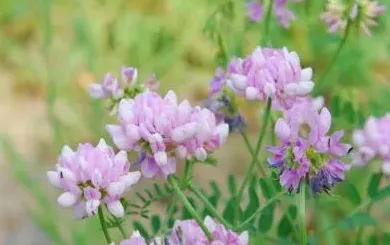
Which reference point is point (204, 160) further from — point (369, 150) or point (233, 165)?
point (233, 165)

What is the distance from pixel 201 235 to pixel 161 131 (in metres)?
0.09

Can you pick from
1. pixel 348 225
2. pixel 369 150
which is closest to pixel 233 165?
pixel 348 225

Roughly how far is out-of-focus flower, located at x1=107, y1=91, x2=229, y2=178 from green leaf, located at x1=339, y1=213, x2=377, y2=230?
0.33 meters

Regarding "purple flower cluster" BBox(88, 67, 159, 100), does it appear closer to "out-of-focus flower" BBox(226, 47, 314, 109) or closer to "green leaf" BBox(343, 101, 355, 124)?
"out-of-focus flower" BBox(226, 47, 314, 109)

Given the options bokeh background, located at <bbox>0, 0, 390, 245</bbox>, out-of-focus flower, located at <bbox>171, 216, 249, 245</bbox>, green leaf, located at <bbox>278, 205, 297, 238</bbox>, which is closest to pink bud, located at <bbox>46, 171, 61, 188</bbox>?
out-of-focus flower, located at <bbox>171, 216, 249, 245</bbox>

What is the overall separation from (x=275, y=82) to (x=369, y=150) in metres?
0.12

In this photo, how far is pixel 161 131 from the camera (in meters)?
0.83

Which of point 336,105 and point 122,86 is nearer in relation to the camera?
point 122,86

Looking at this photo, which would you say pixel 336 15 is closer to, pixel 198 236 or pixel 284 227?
pixel 284 227

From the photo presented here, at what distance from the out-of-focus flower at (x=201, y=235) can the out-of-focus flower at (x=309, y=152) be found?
58mm

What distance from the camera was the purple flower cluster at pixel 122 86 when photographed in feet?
3.20

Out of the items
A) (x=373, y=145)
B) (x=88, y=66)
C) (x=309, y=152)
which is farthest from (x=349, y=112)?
(x=88, y=66)

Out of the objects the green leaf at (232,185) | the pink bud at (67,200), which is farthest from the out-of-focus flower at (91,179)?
the green leaf at (232,185)

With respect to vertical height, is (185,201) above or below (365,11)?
below
